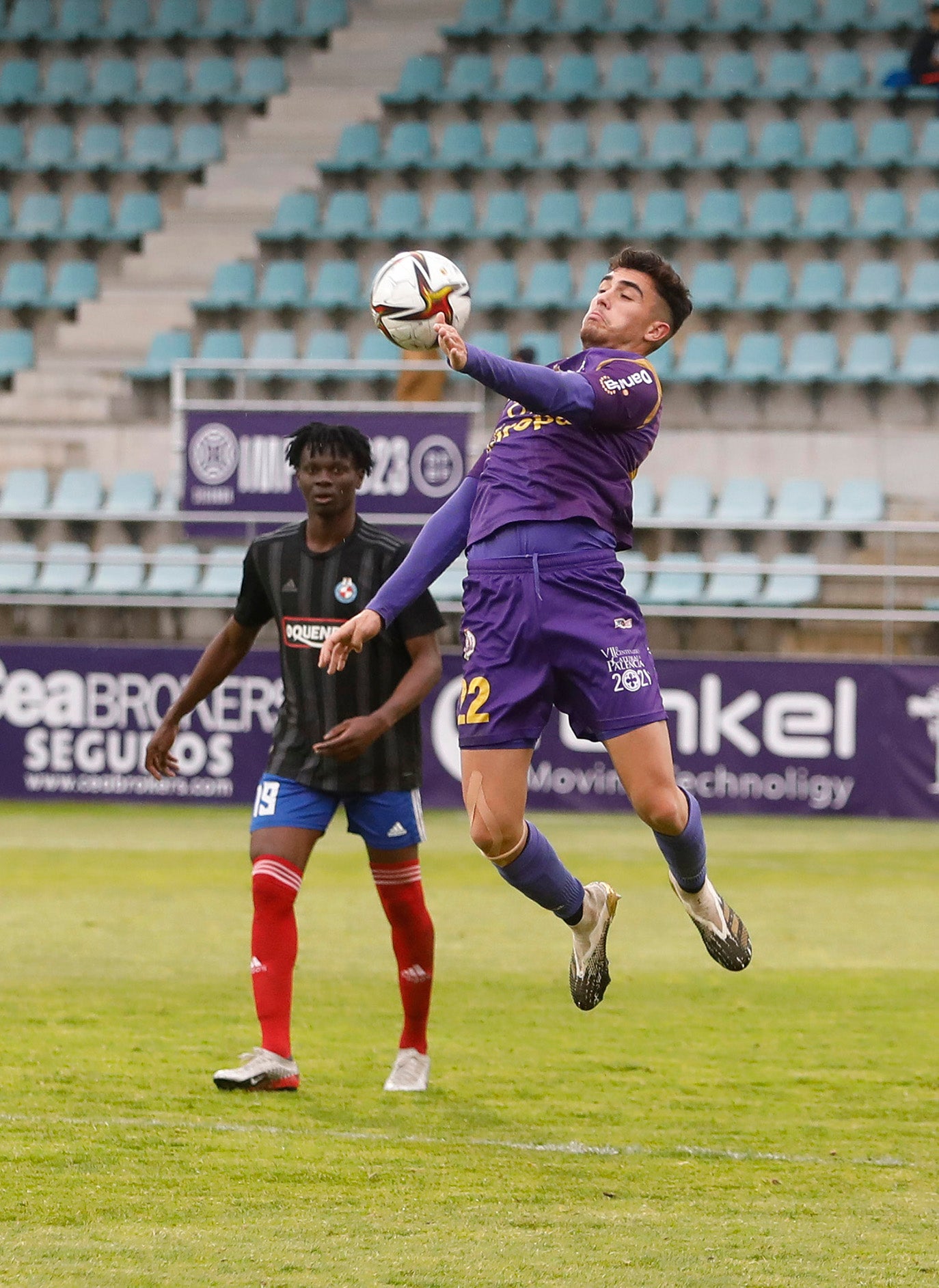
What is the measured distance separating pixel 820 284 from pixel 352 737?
14125 mm

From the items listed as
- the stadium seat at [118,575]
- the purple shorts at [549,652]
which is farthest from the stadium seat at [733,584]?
the purple shorts at [549,652]

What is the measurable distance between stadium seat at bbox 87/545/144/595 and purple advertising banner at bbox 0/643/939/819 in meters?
1.90

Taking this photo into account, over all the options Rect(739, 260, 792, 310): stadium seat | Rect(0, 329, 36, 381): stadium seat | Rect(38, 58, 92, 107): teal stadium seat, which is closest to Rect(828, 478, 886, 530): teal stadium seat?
Rect(739, 260, 792, 310): stadium seat

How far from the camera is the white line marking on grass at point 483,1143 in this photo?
5.17 meters

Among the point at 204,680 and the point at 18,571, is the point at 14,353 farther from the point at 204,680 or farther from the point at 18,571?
the point at 204,680

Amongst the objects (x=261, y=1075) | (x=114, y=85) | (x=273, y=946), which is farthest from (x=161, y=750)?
(x=114, y=85)

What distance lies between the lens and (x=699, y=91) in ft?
66.4

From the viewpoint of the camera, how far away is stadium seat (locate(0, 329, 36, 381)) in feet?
66.3

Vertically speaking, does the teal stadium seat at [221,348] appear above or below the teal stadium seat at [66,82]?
below

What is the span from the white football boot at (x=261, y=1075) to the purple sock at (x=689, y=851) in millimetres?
1415

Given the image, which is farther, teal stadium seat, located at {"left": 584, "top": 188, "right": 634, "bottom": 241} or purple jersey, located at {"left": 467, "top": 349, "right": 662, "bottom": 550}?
teal stadium seat, located at {"left": 584, "top": 188, "right": 634, "bottom": 241}

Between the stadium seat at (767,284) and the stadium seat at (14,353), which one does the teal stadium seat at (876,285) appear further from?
the stadium seat at (14,353)

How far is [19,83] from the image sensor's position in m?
22.7

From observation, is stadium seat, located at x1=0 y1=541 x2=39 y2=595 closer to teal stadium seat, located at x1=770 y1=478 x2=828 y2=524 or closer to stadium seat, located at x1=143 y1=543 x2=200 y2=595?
stadium seat, located at x1=143 y1=543 x2=200 y2=595
